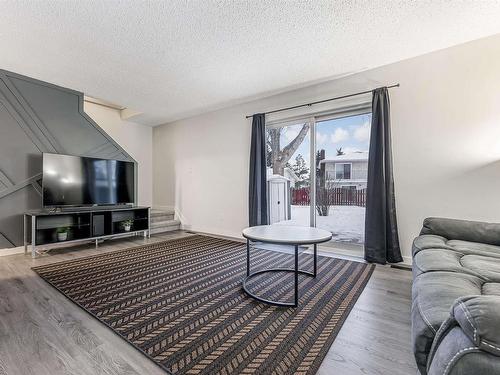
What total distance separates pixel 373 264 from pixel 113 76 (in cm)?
400

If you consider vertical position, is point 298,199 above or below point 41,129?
below

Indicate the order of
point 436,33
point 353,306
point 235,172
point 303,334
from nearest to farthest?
1. point 303,334
2. point 353,306
3. point 436,33
4. point 235,172

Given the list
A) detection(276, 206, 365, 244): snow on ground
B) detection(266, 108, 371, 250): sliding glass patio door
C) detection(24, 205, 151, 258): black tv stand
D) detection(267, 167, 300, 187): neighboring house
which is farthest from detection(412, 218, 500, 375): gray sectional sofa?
detection(24, 205, 151, 258): black tv stand

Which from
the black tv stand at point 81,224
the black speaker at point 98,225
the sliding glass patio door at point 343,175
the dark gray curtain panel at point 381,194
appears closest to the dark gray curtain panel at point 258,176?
the sliding glass patio door at point 343,175

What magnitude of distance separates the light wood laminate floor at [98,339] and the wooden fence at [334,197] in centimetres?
126

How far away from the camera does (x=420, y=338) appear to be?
34.8 inches

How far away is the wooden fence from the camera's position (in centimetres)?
321

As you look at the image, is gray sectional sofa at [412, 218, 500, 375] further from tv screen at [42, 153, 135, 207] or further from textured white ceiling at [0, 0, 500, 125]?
tv screen at [42, 153, 135, 207]

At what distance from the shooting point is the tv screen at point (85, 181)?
3.36 meters

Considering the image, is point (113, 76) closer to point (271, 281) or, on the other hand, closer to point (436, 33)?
point (271, 281)

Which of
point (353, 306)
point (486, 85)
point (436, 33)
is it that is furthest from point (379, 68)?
point (353, 306)

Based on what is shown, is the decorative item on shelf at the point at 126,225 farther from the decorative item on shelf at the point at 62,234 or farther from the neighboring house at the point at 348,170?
the neighboring house at the point at 348,170

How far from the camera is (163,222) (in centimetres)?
491

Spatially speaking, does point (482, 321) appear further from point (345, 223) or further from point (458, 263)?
point (345, 223)
